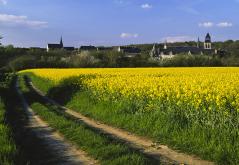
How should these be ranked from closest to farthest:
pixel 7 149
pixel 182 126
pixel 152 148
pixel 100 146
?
pixel 7 149 < pixel 100 146 < pixel 152 148 < pixel 182 126

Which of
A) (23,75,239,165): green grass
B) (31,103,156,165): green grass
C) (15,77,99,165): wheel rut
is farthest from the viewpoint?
(23,75,239,165): green grass

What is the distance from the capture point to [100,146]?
460 inches

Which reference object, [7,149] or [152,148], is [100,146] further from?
[7,149]

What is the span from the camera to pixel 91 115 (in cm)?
1966

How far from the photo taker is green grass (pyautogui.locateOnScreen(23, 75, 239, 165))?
423 inches

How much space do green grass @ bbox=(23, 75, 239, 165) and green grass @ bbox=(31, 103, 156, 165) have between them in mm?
1527

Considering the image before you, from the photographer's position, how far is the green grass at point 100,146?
9.96 meters

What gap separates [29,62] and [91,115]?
310ft

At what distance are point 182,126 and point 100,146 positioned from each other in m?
2.90

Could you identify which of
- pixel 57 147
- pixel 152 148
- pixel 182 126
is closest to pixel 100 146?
pixel 57 147

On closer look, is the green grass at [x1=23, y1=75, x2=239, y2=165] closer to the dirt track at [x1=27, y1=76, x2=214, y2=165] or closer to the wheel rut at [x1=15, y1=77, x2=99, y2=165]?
the dirt track at [x1=27, y1=76, x2=214, y2=165]

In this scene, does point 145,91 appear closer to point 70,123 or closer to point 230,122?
point 70,123

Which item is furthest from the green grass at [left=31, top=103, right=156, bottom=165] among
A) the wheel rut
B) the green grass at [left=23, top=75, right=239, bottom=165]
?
the green grass at [left=23, top=75, right=239, bottom=165]

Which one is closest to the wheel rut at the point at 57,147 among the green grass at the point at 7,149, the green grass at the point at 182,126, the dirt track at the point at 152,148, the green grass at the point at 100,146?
the green grass at the point at 100,146
